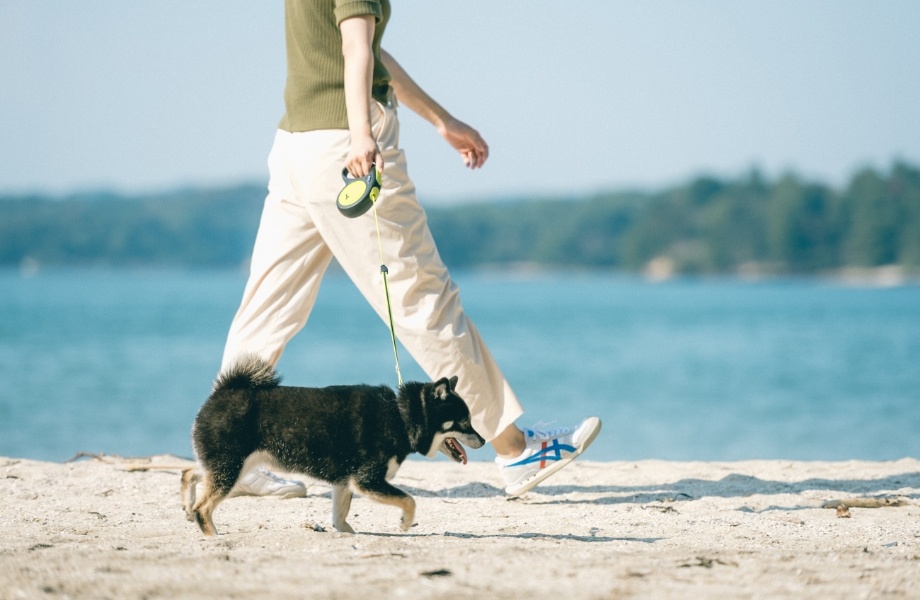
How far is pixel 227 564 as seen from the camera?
335 centimetres

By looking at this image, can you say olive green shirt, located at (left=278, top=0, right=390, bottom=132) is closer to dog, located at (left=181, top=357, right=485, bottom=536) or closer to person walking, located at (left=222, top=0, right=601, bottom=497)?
person walking, located at (left=222, top=0, right=601, bottom=497)

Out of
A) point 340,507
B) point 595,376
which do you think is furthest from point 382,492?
point 595,376

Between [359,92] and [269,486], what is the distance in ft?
6.56

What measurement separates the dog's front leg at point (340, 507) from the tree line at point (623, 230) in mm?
104303

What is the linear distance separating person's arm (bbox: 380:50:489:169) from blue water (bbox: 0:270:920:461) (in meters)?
4.55

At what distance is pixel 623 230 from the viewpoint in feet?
406

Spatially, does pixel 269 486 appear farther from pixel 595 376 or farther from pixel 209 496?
pixel 595 376

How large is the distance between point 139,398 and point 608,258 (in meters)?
111

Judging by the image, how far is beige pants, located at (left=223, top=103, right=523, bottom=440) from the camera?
433 cm

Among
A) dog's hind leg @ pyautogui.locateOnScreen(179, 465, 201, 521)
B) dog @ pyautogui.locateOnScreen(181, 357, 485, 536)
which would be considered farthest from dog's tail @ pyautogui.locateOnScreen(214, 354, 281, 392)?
dog's hind leg @ pyautogui.locateOnScreen(179, 465, 201, 521)

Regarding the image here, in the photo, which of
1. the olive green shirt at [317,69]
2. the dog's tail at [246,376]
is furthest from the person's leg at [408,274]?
the dog's tail at [246,376]

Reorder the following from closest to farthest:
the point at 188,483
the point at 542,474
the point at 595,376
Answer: the point at 188,483
the point at 542,474
the point at 595,376

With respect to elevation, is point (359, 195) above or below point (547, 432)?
above

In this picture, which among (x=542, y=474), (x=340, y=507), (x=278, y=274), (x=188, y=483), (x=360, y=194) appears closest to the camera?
(x=360, y=194)
